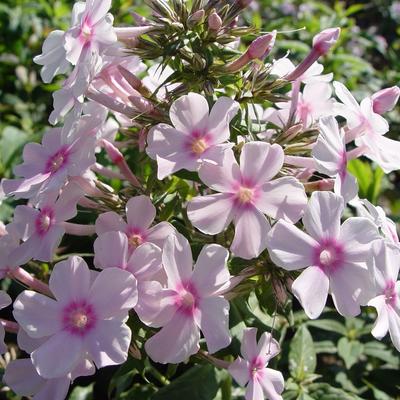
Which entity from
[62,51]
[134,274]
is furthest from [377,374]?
[62,51]

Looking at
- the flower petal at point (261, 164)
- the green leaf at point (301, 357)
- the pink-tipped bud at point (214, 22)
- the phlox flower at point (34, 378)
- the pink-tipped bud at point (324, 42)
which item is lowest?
the green leaf at point (301, 357)

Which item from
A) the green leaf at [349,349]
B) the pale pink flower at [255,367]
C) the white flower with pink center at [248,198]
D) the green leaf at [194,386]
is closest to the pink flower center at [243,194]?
the white flower with pink center at [248,198]

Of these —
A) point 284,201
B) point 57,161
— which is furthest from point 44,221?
point 284,201

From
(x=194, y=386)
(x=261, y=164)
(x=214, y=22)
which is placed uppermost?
(x=214, y=22)

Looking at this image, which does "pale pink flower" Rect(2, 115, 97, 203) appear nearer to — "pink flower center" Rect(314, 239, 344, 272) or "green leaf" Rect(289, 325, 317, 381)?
"pink flower center" Rect(314, 239, 344, 272)

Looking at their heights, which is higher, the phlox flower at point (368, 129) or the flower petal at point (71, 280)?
the phlox flower at point (368, 129)

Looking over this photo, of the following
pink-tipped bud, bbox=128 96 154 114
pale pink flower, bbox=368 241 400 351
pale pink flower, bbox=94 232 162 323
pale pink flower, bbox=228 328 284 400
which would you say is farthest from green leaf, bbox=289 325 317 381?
pink-tipped bud, bbox=128 96 154 114

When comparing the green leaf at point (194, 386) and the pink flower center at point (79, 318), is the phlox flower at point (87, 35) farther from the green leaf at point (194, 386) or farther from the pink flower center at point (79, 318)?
the green leaf at point (194, 386)

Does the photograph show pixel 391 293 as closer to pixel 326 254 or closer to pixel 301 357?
pixel 326 254
